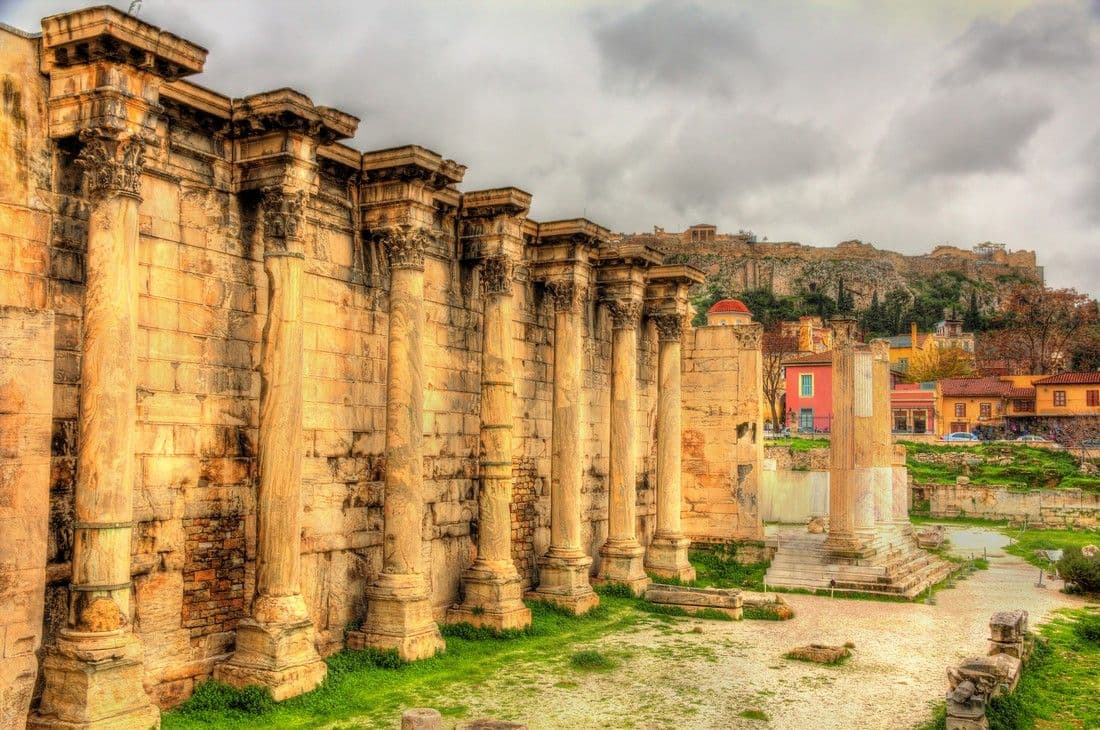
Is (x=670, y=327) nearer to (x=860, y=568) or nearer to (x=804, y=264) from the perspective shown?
(x=860, y=568)

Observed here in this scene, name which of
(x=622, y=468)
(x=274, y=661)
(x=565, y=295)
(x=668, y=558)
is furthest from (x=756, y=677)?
(x=565, y=295)

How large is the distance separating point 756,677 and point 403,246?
7237 mm

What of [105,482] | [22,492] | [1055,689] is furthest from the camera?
[1055,689]

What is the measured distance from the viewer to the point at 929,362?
7756 centimetres

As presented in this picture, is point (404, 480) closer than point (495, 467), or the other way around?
point (404, 480)

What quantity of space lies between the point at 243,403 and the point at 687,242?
12529 cm

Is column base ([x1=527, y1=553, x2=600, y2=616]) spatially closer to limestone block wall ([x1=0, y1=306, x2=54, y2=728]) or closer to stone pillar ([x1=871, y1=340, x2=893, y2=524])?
limestone block wall ([x1=0, y1=306, x2=54, y2=728])

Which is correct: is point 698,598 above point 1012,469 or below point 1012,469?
below

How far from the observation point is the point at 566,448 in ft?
53.3

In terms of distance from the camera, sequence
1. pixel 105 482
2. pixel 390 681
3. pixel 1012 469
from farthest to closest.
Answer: pixel 1012 469
pixel 390 681
pixel 105 482

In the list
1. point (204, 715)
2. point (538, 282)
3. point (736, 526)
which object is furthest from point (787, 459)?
point (204, 715)

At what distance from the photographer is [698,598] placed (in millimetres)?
16453

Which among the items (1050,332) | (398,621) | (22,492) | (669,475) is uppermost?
(1050,332)

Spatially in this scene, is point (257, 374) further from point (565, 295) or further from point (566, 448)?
point (565, 295)
